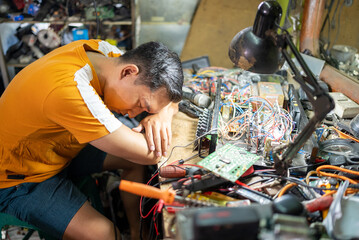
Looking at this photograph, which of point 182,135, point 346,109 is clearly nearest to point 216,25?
point 346,109

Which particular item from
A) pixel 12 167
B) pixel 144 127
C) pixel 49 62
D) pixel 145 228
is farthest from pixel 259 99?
pixel 12 167

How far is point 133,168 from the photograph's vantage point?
1.83 meters

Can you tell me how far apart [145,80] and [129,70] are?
3.7 inches

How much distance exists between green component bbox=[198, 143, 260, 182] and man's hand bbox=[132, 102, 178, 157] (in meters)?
0.24

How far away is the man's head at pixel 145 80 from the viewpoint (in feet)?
4.17

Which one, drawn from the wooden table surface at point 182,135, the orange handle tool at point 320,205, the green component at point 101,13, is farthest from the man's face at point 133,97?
the green component at point 101,13

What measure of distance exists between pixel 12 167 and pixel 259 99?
1429 mm

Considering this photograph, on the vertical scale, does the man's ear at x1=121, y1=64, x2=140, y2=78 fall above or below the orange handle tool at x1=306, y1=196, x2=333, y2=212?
above

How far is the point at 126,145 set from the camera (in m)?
1.19

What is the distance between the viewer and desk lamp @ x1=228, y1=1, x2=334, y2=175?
0.94 metres

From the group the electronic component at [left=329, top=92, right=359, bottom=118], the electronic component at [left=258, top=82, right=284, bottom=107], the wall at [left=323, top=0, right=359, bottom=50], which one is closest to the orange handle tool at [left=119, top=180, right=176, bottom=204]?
the electronic component at [left=258, top=82, right=284, bottom=107]

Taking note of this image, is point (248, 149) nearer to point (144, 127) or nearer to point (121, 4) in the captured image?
point (144, 127)

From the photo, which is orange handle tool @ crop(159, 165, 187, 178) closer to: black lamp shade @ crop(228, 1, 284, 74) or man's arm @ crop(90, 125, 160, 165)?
man's arm @ crop(90, 125, 160, 165)

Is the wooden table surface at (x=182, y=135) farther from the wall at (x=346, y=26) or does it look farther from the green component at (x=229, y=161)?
the wall at (x=346, y=26)
